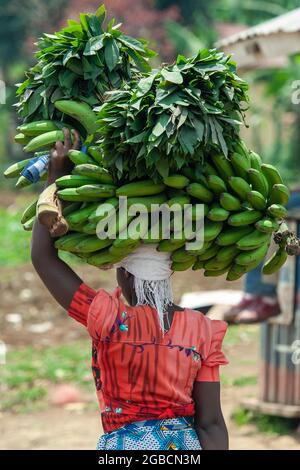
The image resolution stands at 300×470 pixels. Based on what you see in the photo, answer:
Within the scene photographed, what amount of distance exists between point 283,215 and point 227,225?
187mm

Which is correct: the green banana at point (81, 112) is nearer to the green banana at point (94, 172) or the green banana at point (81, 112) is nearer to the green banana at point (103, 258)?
the green banana at point (94, 172)

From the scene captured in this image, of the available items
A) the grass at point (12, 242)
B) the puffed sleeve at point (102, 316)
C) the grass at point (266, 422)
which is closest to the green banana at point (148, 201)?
the puffed sleeve at point (102, 316)

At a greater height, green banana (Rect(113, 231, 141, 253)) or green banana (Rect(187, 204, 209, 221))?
green banana (Rect(187, 204, 209, 221))

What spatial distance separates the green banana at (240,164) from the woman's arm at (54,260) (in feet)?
1.77

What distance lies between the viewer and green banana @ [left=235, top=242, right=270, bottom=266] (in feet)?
9.25

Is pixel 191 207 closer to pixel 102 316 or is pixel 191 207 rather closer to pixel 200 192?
pixel 200 192

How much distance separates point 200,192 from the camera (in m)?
2.74

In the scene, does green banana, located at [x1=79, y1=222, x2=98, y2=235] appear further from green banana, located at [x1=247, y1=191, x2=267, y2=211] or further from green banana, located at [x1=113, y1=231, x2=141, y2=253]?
green banana, located at [x1=247, y1=191, x2=267, y2=211]

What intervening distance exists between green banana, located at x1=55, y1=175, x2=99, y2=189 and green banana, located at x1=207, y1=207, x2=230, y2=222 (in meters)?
0.39

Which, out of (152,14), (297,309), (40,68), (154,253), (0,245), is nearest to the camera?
(154,253)

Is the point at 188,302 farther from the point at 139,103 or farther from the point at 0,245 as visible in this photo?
the point at 0,245

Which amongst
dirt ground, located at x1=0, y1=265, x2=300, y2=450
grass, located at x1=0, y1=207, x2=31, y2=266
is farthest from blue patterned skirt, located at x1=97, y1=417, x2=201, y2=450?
grass, located at x1=0, y1=207, x2=31, y2=266

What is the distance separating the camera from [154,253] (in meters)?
2.81
